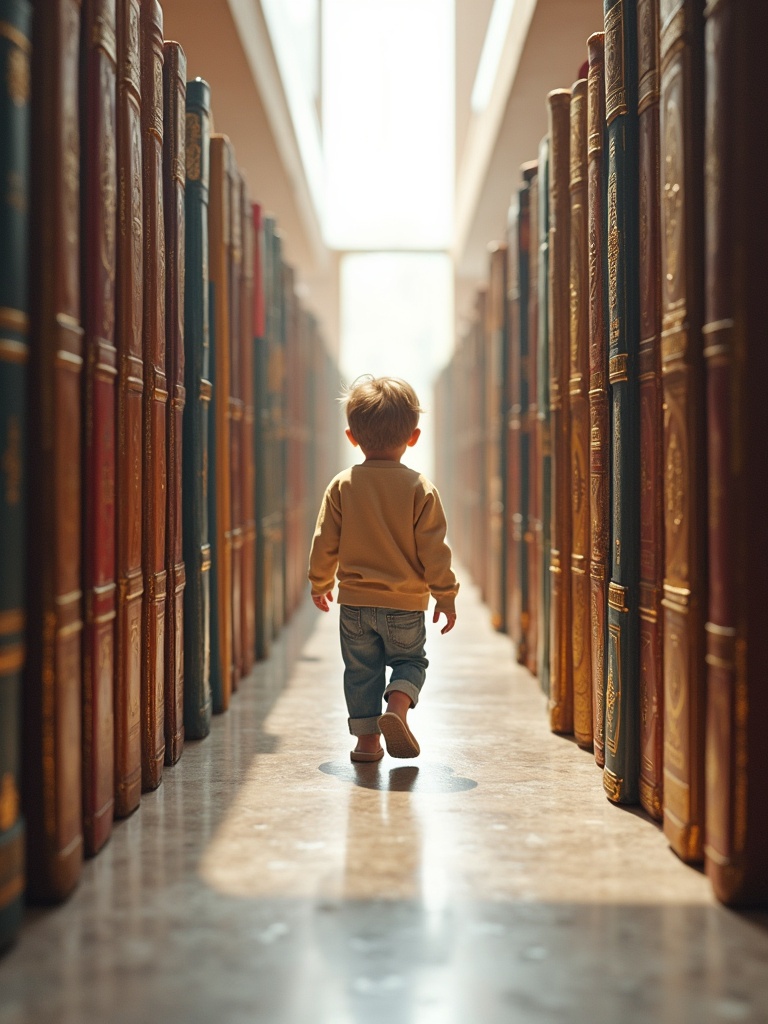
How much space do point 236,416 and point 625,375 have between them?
2.69 metres

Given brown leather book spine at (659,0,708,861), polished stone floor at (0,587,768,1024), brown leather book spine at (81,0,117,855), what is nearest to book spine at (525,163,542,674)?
polished stone floor at (0,587,768,1024)

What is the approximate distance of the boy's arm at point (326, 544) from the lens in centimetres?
400

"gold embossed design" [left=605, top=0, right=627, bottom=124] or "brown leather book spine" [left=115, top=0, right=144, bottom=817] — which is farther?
"gold embossed design" [left=605, top=0, right=627, bottom=124]

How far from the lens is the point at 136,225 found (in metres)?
3.37

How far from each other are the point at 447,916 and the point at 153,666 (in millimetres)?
1458

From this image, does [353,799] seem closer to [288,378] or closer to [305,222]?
[288,378]

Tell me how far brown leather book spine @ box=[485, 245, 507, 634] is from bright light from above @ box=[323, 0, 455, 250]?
11.6 metres

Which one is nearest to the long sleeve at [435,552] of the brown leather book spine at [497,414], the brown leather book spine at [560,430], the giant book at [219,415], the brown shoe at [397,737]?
the brown shoe at [397,737]

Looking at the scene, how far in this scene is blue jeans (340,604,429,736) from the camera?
155 inches

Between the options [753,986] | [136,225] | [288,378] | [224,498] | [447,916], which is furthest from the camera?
[288,378]

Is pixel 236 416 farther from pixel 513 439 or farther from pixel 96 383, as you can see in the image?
pixel 96 383

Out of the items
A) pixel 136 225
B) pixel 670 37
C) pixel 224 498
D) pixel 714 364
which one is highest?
pixel 670 37

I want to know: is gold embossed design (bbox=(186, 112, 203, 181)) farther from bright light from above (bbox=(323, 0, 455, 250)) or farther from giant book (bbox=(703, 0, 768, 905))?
bright light from above (bbox=(323, 0, 455, 250))

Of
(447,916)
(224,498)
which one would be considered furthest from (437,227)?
(447,916)
